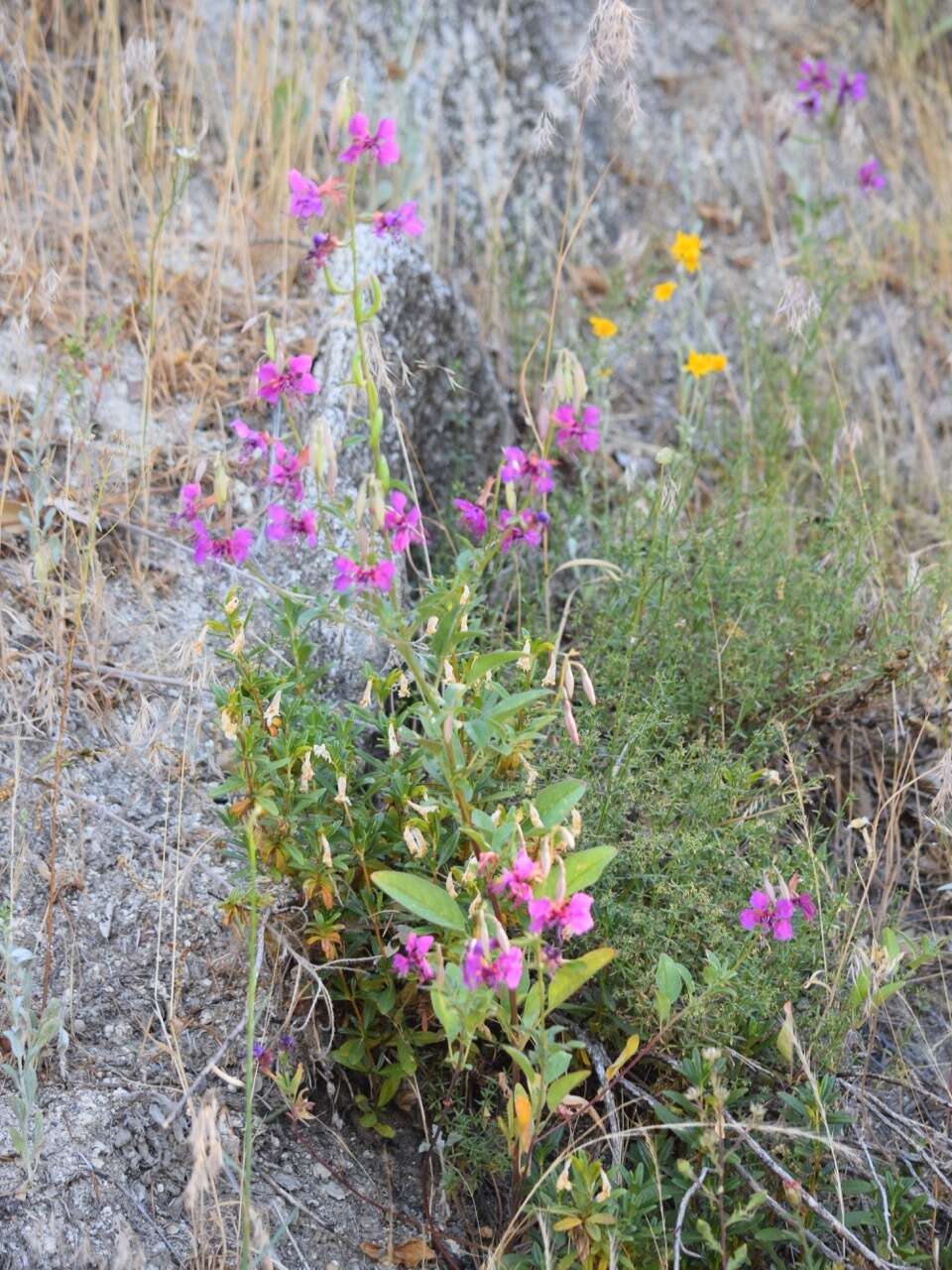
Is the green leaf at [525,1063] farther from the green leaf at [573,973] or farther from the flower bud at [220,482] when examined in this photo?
the flower bud at [220,482]

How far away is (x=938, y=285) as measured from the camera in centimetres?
460

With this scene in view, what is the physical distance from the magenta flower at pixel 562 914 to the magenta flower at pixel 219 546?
810mm

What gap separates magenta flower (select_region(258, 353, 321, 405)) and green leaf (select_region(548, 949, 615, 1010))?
42.0 inches

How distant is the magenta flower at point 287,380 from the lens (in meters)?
2.12

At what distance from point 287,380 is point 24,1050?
120cm

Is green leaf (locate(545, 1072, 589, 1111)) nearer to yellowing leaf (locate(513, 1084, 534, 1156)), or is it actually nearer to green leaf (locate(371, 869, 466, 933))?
yellowing leaf (locate(513, 1084, 534, 1156))

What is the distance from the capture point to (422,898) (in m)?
1.97

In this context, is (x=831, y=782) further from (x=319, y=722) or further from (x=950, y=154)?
(x=950, y=154)

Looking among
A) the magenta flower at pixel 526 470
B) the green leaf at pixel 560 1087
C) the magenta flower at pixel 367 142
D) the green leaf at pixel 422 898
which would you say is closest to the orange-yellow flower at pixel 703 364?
the magenta flower at pixel 526 470

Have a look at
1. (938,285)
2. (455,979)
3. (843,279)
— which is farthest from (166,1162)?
(938,285)

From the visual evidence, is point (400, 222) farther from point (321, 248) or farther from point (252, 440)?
point (252, 440)

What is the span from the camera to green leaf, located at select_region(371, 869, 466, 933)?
1.95 meters

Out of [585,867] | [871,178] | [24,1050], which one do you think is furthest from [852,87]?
[24,1050]

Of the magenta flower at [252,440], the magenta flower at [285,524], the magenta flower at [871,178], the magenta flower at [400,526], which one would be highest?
the magenta flower at [871,178]
